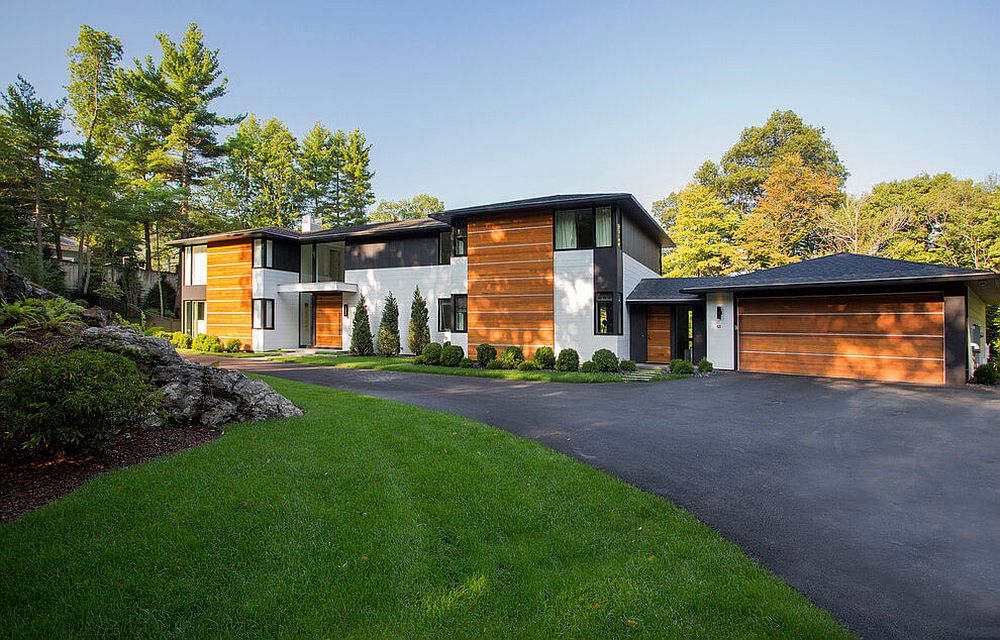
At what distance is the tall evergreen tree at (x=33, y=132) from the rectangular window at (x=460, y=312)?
832 inches

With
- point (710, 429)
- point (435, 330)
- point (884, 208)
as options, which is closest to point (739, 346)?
point (710, 429)

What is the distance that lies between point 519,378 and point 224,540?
11.3 metres

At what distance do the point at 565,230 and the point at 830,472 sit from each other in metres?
12.5

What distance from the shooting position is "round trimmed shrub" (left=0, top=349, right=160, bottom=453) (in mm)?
3963

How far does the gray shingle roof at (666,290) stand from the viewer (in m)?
16.8

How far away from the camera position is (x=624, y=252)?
16750 mm

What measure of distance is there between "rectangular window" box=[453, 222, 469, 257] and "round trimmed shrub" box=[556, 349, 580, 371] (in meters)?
6.01

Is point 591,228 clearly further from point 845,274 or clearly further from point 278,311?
point 278,311

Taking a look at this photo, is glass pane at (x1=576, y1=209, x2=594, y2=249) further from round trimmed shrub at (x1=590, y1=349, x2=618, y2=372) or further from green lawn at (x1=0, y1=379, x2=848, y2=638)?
green lawn at (x1=0, y1=379, x2=848, y2=638)

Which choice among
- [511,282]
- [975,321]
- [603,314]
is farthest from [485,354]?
[975,321]

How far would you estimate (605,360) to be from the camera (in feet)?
47.7

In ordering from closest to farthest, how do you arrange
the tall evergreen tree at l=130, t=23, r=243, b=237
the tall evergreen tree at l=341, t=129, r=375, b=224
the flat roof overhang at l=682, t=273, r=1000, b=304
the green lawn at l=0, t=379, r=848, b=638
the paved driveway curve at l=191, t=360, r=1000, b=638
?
1. the green lawn at l=0, t=379, r=848, b=638
2. the paved driveway curve at l=191, t=360, r=1000, b=638
3. the flat roof overhang at l=682, t=273, r=1000, b=304
4. the tall evergreen tree at l=130, t=23, r=243, b=237
5. the tall evergreen tree at l=341, t=129, r=375, b=224

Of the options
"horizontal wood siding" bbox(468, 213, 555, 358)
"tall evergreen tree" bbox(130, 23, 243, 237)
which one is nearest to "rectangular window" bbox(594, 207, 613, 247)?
"horizontal wood siding" bbox(468, 213, 555, 358)

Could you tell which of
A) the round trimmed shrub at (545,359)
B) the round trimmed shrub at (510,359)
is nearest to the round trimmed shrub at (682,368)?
the round trimmed shrub at (545,359)
